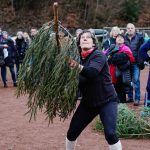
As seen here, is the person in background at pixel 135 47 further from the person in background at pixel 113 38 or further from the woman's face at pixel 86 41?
the woman's face at pixel 86 41

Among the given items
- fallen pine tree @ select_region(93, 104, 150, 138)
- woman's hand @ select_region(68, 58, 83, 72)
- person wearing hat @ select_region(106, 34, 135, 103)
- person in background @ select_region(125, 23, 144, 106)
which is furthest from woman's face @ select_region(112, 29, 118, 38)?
woman's hand @ select_region(68, 58, 83, 72)

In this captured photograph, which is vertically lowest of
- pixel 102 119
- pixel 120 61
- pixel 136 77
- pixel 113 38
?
pixel 136 77

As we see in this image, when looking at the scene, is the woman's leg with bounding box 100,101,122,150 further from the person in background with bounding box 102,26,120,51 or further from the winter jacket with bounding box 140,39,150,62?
the person in background with bounding box 102,26,120,51

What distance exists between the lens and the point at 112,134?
5754 millimetres

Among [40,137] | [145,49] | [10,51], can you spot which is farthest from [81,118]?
[10,51]

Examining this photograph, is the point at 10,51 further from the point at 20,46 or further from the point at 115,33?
the point at 115,33

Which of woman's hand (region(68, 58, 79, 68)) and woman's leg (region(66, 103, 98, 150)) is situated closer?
woman's hand (region(68, 58, 79, 68))

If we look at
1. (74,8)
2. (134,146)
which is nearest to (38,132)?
(134,146)

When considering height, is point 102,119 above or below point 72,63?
below

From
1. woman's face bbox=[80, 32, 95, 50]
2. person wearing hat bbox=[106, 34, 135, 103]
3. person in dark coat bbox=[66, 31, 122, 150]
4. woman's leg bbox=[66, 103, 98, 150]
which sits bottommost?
person wearing hat bbox=[106, 34, 135, 103]

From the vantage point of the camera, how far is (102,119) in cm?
584

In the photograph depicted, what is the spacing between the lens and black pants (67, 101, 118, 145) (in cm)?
577

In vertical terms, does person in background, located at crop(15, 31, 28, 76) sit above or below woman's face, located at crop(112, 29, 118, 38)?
below

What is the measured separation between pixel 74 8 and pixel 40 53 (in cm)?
4096
